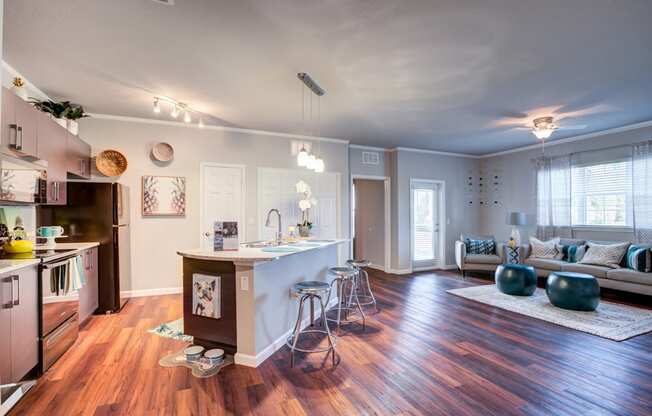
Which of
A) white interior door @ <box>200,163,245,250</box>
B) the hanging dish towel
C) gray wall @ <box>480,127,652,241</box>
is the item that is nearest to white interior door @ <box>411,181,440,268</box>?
gray wall @ <box>480,127,652,241</box>

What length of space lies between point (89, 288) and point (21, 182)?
4.65ft

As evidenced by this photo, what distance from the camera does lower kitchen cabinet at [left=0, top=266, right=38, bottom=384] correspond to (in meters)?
2.10

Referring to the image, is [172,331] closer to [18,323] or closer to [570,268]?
[18,323]

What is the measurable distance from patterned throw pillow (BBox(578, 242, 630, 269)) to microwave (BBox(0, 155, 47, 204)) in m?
7.34

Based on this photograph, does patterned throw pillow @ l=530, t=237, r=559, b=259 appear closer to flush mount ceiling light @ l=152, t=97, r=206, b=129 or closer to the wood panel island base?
the wood panel island base

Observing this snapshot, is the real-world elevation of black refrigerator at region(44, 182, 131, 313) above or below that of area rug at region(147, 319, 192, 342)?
above

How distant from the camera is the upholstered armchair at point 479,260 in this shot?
6.14m

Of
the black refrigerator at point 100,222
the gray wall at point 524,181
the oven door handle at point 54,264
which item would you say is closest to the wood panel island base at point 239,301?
the oven door handle at point 54,264

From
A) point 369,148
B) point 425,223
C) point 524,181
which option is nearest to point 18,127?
point 369,148

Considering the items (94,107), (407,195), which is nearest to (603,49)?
(407,195)

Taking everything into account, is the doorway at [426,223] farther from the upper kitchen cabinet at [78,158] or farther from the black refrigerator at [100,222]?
the upper kitchen cabinet at [78,158]

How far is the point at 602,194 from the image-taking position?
553 cm

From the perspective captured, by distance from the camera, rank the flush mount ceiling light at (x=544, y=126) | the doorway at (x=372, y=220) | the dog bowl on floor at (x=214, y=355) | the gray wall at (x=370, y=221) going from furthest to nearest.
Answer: the gray wall at (x=370, y=221), the doorway at (x=372, y=220), the flush mount ceiling light at (x=544, y=126), the dog bowl on floor at (x=214, y=355)

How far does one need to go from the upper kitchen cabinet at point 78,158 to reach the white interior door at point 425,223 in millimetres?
5804
